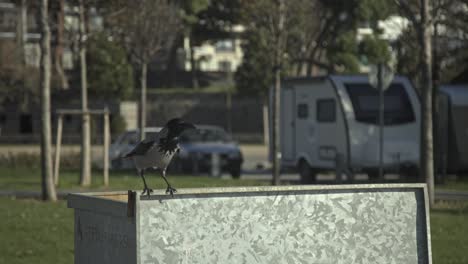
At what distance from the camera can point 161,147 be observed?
696 centimetres

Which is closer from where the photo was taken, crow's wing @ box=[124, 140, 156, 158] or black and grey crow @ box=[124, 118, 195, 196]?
black and grey crow @ box=[124, 118, 195, 196]

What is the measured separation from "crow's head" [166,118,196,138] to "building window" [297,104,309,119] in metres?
21.3

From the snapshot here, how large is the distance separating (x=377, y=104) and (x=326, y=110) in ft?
4.35

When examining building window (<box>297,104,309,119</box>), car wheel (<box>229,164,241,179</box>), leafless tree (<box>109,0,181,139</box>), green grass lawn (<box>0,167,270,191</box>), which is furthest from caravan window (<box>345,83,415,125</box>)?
leafless tree (<box>109,0,181,139</box>)

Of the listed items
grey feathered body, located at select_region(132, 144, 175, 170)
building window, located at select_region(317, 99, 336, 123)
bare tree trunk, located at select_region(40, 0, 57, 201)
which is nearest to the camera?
grey feathered body, located at select_region(132, 144, 175, 170)

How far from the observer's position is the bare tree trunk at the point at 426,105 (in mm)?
18156

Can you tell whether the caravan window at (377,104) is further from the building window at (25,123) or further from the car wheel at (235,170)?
the building window at (25,123)

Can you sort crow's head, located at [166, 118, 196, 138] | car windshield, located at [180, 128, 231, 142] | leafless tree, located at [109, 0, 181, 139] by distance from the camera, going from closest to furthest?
crow's head, located at [166, 118, 196, 138]
leafless tree, located at [109, 0, 181, 139]
car windshield, located at [180, 128, 231, 142]

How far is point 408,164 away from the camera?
85.8 feet

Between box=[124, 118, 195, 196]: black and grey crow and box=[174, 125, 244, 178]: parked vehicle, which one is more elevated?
box=[124, 118, 195, 196]: black and grey crow

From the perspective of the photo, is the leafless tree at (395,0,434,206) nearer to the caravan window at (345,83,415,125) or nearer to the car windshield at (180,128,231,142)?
the caravan window at (345,83,415,125)

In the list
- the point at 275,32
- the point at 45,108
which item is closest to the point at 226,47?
the point at 275,32

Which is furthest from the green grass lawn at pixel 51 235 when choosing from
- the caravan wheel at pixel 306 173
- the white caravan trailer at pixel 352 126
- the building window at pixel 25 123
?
the building window at pixel 25 123

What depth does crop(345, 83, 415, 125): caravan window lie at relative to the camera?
87.0 ft
